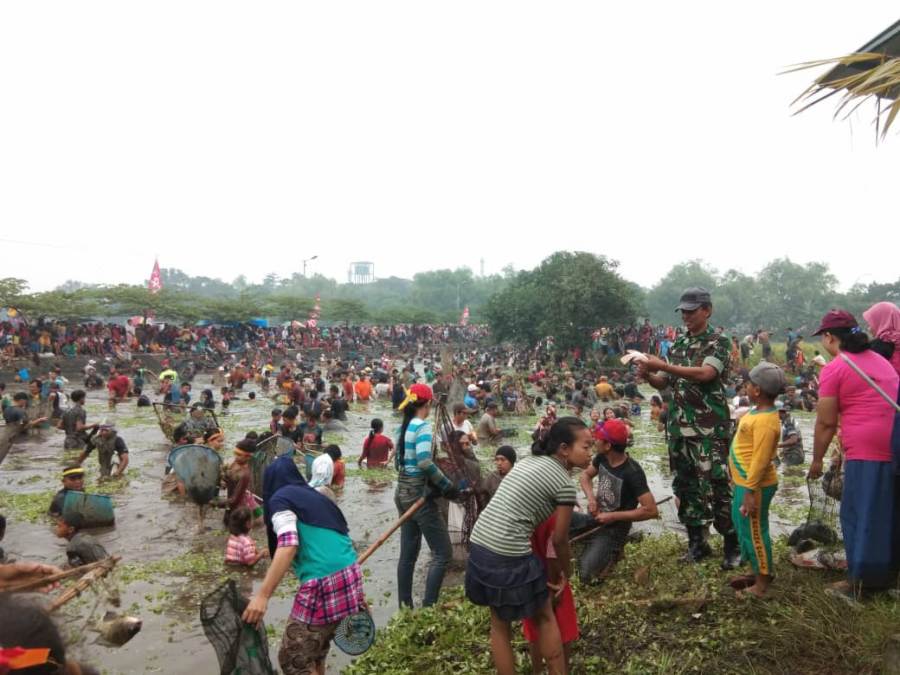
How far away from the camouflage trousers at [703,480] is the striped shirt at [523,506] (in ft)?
6.66

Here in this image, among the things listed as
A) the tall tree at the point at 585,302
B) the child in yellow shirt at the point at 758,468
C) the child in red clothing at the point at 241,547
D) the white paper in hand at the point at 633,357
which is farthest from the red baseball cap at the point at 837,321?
the tall tree at the point at 585,302

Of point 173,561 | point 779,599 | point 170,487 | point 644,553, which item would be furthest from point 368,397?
point 779,599

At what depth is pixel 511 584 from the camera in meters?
3.40

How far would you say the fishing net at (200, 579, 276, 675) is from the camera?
337cm

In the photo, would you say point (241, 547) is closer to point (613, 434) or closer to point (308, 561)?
point (308, 561)

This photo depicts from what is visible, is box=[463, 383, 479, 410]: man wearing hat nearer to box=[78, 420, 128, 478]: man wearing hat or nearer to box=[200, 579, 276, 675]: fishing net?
box=[78, 420, 128, 478]: man wearing hat

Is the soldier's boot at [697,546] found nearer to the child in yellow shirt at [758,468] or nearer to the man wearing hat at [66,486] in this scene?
the child in yellow shirt at [758,468]

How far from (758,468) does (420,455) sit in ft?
8.20

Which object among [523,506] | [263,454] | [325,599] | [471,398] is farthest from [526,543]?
[471,398]

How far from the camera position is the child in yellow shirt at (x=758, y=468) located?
4.31 metres

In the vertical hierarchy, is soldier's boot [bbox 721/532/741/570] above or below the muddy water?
above

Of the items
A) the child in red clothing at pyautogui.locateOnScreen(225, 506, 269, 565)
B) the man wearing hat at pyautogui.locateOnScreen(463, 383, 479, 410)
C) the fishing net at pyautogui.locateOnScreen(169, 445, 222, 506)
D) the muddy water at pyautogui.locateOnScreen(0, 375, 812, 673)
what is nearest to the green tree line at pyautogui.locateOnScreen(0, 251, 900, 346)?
the man wearing hat at pyautogui.locateOnScreen(463, 383, 479, 410)

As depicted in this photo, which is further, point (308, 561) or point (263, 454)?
point (263, 454)

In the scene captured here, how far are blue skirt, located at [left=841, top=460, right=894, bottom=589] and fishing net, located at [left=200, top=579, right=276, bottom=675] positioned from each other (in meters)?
3.43
